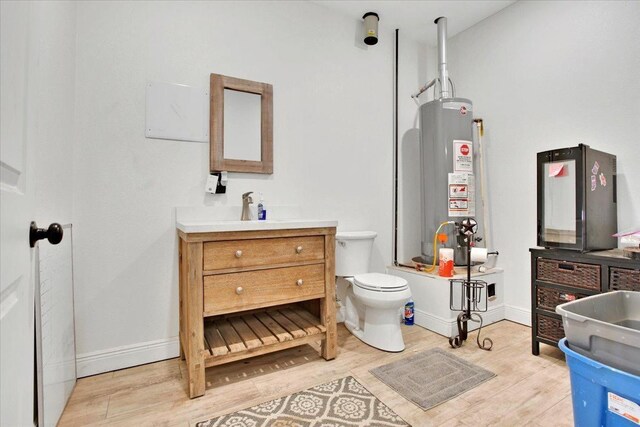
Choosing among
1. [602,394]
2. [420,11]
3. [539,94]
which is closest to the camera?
[602,394]

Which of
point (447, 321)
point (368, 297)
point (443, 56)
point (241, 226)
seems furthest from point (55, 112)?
point (443, 56)

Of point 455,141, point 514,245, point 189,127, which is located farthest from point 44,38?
point 514,245

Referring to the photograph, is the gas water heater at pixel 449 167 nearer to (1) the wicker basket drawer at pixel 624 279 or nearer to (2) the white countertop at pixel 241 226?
(1) the wicker basket drawer at pixel 624 279

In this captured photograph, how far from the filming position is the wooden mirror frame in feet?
7.23

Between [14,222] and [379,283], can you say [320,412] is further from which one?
[14,222]

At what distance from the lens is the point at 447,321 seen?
2434mm

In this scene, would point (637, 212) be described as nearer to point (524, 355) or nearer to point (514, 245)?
point (514, 245)

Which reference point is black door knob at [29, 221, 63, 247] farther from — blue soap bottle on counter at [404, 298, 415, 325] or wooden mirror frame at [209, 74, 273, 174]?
blue soap bottle on counter at [404, 298, 415, 325]

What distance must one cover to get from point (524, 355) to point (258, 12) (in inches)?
122

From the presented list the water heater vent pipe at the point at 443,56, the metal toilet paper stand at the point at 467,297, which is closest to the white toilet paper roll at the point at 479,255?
the metal toilet paper stand at the point at 467,297

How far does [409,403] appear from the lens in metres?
1.60

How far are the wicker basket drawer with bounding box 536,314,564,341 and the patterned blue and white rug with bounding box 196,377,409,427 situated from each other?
1.29m

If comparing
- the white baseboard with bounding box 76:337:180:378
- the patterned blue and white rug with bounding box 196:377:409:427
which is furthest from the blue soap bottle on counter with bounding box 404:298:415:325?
the white baseboard with bounding box 76:337:180:378

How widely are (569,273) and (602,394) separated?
3.72 ft
